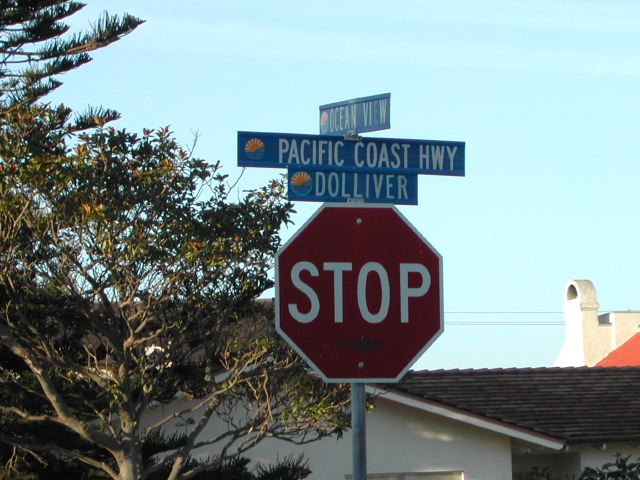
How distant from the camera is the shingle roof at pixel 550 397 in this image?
17.6m

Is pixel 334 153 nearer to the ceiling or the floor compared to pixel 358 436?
nearer to the ceiling

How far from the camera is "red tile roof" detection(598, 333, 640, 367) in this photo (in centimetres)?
3062

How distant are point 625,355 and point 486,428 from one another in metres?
15.2

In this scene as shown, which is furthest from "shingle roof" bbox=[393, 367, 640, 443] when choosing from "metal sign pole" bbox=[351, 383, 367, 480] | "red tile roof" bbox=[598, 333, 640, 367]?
"metal sign pole" bbox=[351, 383, 367, 480]

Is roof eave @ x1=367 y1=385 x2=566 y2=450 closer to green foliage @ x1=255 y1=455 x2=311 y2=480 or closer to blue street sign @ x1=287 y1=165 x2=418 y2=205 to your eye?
green foliage @ x1=255 y1=455 x2=311 y2=480

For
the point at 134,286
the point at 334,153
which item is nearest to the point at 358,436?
the point at 334,153

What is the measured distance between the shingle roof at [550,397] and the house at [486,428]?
17 mm

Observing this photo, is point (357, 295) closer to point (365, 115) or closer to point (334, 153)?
point (334, 153)

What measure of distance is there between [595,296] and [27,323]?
22.0 metres

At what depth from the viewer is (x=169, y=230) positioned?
35.7ft

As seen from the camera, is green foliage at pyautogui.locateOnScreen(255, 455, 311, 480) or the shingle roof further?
the shingle roof

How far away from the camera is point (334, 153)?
19.4ft

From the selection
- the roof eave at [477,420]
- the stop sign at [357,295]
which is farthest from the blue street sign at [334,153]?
the roof eave at [477,420]

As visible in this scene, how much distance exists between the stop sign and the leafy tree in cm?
549
